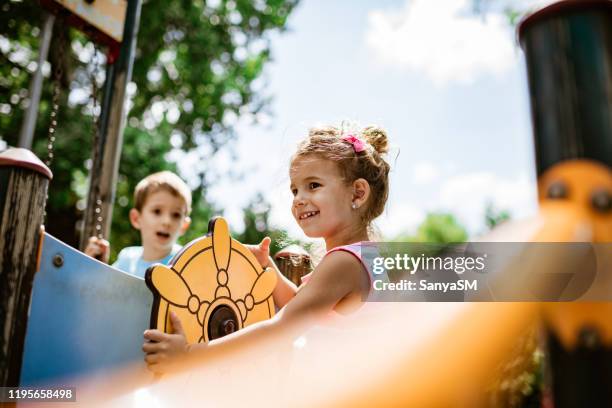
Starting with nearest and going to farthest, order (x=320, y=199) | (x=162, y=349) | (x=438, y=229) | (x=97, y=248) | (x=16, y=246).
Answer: (x=16, y=246)
(x=162, y=349)
(x=320, y=199)
(x=97, y=248)
(x=438, y=229)

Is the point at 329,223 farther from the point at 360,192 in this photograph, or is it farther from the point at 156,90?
the point at 156,90

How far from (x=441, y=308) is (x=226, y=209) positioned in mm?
8538

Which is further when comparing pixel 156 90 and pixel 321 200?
pixel 156 90

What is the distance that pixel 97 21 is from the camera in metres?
2.65

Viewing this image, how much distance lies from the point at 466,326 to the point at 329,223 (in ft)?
2.81

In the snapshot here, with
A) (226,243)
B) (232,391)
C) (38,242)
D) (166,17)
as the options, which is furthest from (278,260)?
(166,17)

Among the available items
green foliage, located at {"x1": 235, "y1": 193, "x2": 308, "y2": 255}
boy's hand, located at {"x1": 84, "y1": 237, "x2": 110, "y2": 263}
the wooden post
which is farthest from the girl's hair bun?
green foliage, located at {"x1": 235, "y1": 193, "x2": 308, "y2": 255}

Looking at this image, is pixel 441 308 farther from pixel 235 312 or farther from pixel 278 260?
pixel 278 260

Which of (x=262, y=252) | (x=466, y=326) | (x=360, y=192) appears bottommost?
(x=466, y=326)

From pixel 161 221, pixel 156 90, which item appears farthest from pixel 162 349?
pixel 156 90

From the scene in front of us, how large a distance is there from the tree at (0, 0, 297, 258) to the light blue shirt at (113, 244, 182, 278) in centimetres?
388

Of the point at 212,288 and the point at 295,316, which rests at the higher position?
the point at 212,288

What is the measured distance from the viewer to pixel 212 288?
143 centimetres

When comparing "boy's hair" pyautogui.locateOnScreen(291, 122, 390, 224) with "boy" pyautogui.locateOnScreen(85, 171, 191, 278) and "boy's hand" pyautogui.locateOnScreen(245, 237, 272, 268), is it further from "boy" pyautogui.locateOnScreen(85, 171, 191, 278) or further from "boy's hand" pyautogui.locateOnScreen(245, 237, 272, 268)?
"boy" pyautogui.locateOnScreen(85, 171, 191, 278)
